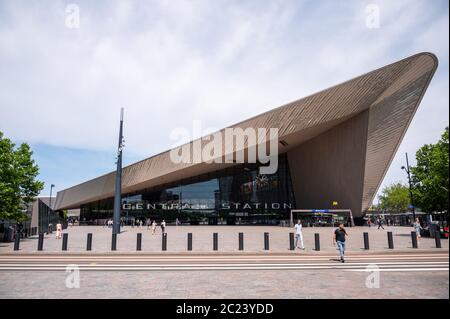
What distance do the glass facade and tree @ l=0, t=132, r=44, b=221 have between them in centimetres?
3000

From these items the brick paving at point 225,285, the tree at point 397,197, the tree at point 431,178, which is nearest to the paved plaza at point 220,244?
the tree at point 431,178

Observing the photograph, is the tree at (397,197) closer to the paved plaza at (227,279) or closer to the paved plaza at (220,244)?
the paved plaza at (220,244)

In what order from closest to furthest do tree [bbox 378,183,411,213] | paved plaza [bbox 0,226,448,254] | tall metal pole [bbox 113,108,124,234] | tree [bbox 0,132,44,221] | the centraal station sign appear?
paved plaza [bbox 0,226,448,254] < tree [bbox 0,132,44,221] < tall metal pole [bbox 113,108,124,234] < the centraal station sign < tree [bbox 378,183,411,213]

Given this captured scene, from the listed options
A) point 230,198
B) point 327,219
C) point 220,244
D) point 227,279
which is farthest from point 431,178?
point 230,198

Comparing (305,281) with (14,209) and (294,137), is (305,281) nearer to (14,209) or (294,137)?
(14,209)

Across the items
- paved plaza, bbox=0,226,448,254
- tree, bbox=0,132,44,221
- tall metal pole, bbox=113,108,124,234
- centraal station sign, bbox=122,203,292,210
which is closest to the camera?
paved plaza, bbox=0,226,448,254

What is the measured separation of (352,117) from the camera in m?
33.5

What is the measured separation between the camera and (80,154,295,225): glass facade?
49531 millimetres

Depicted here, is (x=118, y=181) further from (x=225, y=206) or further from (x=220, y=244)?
(x=225, y=206)

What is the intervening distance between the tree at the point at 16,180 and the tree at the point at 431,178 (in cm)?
2580

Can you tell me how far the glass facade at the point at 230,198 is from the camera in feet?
163

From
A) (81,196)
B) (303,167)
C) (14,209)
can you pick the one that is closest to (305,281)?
(14,209)

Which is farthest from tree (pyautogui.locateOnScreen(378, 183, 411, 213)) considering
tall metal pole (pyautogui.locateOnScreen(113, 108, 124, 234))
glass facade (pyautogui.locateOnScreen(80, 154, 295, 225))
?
tall metal pole (pyautogui.locateOnScreen(113, 108, 124, 234))

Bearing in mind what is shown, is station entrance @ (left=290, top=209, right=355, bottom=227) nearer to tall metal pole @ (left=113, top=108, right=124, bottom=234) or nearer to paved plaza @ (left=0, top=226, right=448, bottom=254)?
paved plaza @ (left=0, top=226, right=448, bottom=254)
